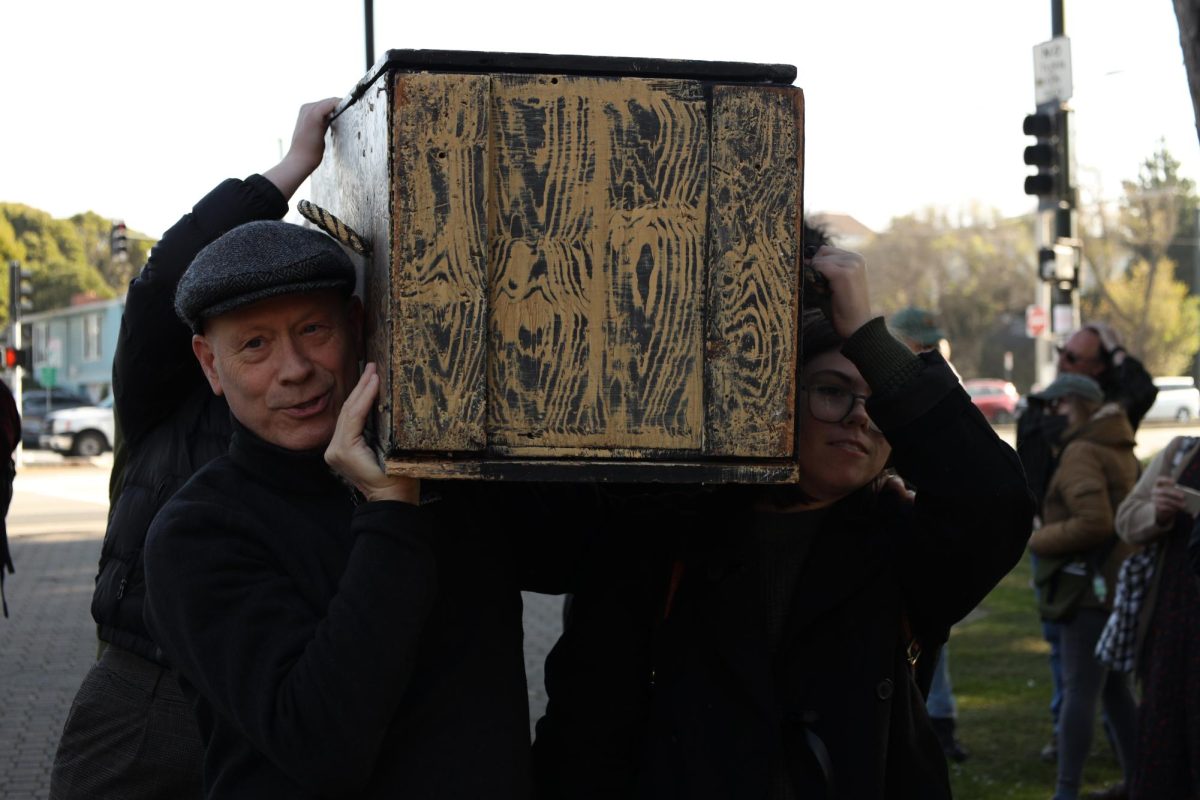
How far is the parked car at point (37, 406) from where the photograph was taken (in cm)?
3338

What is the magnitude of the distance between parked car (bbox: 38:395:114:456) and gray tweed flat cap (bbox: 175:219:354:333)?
29906 millimetres

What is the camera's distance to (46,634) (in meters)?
10.9

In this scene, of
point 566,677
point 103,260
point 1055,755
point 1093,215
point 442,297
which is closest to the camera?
point 442,297

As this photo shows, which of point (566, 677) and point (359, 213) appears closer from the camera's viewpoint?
point (359, 213)

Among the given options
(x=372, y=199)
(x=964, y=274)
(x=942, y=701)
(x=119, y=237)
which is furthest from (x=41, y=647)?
(x=964, y=274)

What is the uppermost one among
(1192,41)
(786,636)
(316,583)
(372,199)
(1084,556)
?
(1192,41)

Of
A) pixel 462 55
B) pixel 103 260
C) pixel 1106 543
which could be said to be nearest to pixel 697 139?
pixel 462 55

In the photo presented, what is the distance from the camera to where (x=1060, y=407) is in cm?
709

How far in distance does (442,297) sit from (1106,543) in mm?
5169

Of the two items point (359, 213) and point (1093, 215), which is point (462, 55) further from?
point (1093, 215)

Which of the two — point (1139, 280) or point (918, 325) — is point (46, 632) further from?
point (1139, 280)

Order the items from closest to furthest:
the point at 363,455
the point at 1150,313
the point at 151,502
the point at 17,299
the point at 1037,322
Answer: the point at 363,455 < the point at 151,502 < the point at 1037,322 < the point at 17,299 < the point at 1150,313

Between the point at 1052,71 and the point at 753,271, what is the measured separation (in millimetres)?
11004

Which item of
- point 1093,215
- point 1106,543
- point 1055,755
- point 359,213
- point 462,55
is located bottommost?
point 1055,755
